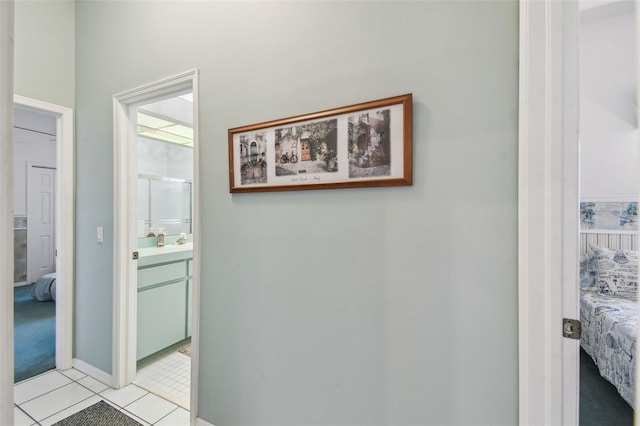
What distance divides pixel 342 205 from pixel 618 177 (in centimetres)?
321

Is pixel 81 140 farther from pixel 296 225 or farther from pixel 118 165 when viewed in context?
pixel 296 225

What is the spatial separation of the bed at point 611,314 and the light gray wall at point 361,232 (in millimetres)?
1390

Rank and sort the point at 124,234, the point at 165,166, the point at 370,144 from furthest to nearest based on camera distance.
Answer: the point at 165,166, the point at 124,234, the point at 370,144

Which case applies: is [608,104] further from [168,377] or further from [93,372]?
[93,372]

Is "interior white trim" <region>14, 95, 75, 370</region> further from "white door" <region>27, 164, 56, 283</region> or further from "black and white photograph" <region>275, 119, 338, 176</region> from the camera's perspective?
"white door" <region>27, 164, 56, 283</region>

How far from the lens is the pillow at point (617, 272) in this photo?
7.84 ft

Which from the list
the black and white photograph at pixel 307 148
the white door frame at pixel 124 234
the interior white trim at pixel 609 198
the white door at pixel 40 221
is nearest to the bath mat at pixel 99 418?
the white door frame at pixel 124 234

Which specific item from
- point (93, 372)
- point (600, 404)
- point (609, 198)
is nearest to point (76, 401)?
point (93, 372)

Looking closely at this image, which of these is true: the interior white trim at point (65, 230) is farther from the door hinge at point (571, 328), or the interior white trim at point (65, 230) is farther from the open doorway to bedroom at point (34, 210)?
the door hinge at point (571, 328)

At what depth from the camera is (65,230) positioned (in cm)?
229

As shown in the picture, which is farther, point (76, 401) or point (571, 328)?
point (76, 401)

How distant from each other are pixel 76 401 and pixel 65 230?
49.8 inches

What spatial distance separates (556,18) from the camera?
89 centimetres

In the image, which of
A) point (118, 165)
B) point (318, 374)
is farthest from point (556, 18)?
point (118, 165)
